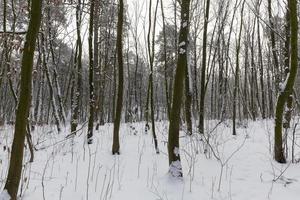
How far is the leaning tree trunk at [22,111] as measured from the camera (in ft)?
9.49

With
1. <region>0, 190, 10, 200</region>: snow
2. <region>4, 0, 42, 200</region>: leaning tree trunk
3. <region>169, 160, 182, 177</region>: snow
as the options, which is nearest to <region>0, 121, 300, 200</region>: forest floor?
<region>169, 160, 182, 177</region>: snow

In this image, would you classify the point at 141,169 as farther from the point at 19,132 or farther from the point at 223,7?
the point at 223,7

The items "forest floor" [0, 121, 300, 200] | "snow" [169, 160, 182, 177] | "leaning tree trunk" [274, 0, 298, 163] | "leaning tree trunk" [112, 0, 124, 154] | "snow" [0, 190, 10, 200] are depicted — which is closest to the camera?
"snow" [0, 190, 10, 200]

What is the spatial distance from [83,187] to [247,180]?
2.29m

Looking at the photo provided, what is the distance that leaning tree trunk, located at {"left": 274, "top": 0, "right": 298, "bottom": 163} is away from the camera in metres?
5.00

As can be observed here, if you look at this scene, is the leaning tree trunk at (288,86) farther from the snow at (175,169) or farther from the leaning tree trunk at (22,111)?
the leaning tree trunk at (22,111)

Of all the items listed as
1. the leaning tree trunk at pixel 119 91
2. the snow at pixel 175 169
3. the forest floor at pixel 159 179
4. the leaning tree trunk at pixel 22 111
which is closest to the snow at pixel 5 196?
the leaning tree trunk at pixel 22 111

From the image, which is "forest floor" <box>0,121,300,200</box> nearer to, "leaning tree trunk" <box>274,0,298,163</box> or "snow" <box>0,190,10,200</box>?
"leaning tree trunk" <box>274,0,298,163</box>

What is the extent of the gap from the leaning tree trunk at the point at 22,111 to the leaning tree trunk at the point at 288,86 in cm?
387

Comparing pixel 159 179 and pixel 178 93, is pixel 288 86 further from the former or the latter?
pixel 159 179

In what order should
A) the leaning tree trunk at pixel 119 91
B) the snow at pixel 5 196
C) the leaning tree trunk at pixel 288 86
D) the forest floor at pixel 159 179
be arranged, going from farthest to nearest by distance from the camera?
the leaning tree trunk at pixel 119 91, the leaning tree trunk at pixel 288 86, the forest floor at pixel 159 179, the snow at pixel 5 196

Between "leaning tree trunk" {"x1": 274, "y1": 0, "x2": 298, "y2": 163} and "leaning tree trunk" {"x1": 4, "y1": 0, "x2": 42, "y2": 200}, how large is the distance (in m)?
3.87

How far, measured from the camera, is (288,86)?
5.14 metres

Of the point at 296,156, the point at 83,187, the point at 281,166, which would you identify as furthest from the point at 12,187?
the point at 296,156
